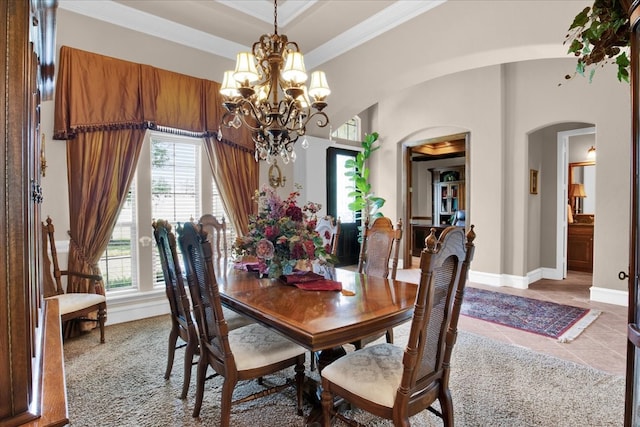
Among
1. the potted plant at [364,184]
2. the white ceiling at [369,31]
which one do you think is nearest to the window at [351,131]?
the potted plant at [364,184]

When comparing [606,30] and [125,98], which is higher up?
[125,98]

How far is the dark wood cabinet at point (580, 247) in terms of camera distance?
6109mm

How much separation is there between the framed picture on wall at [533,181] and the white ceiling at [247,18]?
330cm

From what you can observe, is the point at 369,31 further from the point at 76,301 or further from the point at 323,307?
the point at 76,301

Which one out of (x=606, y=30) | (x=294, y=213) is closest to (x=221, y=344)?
(x=294, y=213)

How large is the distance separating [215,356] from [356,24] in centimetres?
382

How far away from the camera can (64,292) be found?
3.25m

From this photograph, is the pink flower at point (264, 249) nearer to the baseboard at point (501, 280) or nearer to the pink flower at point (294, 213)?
the pink flower at point (294, 213)

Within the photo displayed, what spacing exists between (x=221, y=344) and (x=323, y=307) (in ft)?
1.82

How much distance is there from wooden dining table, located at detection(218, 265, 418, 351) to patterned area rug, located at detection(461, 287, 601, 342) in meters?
2.09

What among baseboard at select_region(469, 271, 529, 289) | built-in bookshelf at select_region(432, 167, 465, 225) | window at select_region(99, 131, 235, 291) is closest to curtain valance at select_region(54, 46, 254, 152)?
window at select_region(99, 131, 235, 291)

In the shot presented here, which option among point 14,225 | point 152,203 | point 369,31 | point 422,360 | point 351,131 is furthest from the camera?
point 351,131

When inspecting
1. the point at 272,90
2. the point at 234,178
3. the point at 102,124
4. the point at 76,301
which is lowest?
the point at 76,301

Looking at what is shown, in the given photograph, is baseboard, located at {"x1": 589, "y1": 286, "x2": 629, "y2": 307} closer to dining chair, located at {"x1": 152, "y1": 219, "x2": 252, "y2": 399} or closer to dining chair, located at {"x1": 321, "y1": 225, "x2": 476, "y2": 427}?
dining chair, located at {"x1": 321, "y1": 225, "x2": 476, "y2": 427}
